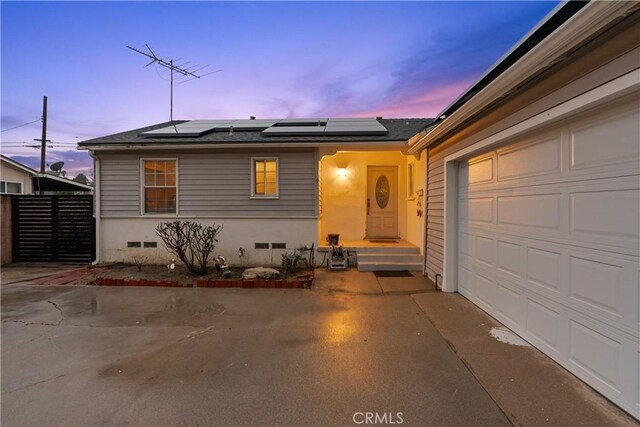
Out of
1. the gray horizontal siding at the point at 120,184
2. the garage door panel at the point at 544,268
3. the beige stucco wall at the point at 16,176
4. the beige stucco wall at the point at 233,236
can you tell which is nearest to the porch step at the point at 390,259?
the beige stucco wall at the point at 233,236

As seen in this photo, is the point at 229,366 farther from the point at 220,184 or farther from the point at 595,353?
the point at 220,184

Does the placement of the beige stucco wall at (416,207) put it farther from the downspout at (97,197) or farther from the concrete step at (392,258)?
the downspout at (97,197)

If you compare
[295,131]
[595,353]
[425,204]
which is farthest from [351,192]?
[595,353]

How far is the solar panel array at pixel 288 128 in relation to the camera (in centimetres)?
781

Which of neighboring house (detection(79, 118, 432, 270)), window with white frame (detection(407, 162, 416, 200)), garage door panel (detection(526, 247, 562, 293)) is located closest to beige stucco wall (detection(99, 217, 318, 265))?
neighboring house (detection(79, 118, 432, 270))

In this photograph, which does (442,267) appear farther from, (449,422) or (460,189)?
(449,422)

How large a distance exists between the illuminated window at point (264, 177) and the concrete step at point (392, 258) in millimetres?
2844

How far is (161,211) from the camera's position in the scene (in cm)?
800

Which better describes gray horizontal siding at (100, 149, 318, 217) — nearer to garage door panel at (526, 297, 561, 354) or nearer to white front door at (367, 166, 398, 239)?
white front door at (367, 166, 398, 239)

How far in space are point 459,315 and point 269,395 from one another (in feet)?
9.96

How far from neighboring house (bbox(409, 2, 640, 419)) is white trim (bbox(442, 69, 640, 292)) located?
0.04 ft

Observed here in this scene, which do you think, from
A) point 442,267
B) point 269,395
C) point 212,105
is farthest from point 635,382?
point 212,105

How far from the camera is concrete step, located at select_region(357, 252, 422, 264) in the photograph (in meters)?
7.09

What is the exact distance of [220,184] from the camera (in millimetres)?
7770
